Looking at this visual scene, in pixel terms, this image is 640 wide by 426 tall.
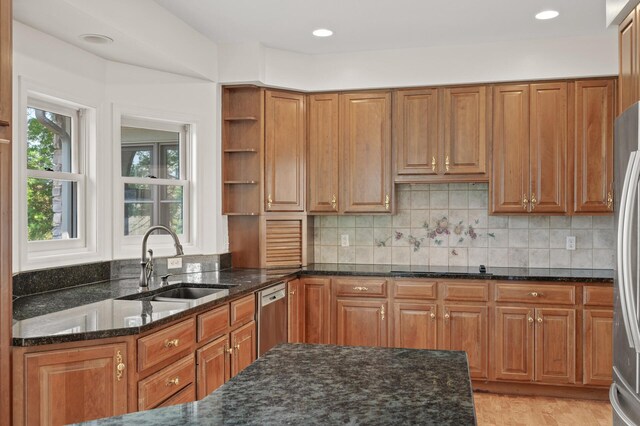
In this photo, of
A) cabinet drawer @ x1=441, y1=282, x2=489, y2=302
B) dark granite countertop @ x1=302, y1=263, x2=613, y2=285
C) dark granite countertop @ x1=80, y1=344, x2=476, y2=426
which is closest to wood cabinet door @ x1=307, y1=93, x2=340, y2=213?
dark granite countertop @ x1=302, y1=263, x2=613, y2=285

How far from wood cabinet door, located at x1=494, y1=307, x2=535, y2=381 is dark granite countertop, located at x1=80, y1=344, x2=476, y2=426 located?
2474 millimetres

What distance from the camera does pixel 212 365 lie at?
3061mm

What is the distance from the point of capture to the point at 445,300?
13.7 ft

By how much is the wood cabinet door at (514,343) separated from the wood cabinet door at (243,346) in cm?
179

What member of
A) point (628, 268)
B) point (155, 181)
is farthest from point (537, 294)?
point (155, 181)

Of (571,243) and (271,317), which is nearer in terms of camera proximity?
(271,317)

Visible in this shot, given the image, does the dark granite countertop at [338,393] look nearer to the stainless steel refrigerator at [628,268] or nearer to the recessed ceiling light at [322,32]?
the stainless steel refrigerator at [628,268]

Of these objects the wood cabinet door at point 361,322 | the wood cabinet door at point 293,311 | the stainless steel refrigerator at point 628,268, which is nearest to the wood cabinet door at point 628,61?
the stainless steel refrigerator at point 628,268

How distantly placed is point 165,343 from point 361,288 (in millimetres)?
2055

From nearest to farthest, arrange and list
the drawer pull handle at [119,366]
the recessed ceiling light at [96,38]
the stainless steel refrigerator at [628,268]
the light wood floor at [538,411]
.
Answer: the stainless steel refrigerator at [628,268], the drawer pull handle at [119,366], the recessed ceiling light at [96,38], the light wood floor at [538,411]

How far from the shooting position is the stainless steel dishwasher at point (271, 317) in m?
3.72

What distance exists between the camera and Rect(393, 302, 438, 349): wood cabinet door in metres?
4.21

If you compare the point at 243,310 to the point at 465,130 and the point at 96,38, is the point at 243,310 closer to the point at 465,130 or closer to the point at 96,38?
the point at 96,38

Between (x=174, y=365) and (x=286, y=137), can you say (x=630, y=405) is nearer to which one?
(x=174, y=365)
